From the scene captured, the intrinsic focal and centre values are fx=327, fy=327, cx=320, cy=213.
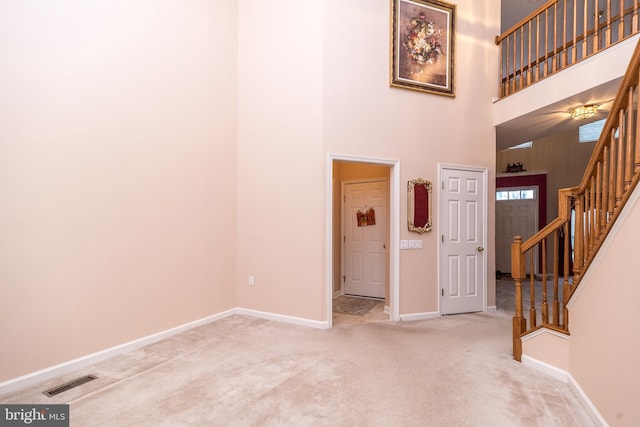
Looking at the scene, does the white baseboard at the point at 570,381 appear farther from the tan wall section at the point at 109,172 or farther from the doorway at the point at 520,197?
the doorway at the point at 520,197

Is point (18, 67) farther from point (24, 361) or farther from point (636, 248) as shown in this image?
point (636, 248)

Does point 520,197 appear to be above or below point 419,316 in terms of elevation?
above

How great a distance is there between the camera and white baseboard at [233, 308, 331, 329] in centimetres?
378

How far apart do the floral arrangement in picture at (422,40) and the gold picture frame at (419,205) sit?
1.60m

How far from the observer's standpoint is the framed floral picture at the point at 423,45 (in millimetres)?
4117

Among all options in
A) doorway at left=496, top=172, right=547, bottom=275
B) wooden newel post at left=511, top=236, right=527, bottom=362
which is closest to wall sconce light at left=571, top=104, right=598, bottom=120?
wooden newel post at left=511, top=236, right=527, bottom=362

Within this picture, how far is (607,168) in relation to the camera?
206 cm

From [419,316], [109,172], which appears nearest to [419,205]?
[419,316]

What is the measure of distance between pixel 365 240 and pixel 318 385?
3150mm

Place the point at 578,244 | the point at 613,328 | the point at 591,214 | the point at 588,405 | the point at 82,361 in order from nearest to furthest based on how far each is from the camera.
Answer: the point at 613,328, the point at 588,405, the point at 591,214, the point at 578,244, the point at 82,361

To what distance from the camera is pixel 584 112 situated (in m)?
3.91

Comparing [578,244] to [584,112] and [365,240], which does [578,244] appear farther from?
[365,240]

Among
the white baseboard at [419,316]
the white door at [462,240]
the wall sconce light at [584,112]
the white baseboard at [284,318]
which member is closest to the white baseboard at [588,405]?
the white baseboard at [419,316]

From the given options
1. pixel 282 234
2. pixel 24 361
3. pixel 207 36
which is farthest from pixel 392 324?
pixel 207 36
